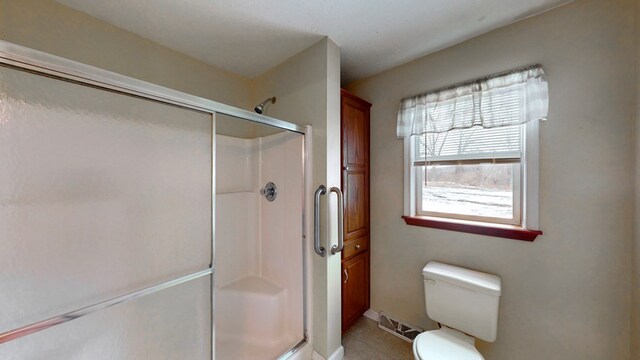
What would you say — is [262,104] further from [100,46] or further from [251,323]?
[251,323]

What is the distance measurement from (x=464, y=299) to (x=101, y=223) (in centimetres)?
205

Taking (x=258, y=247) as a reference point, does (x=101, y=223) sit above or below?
above

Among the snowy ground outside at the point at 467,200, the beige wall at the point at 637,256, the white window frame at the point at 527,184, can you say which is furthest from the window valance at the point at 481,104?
the snowy ground outside at the point at 467,200


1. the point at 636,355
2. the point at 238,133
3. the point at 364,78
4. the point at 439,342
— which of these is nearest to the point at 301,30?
the point at 364,78

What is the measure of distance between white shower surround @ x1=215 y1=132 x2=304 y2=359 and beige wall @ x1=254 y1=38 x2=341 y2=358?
147 mm

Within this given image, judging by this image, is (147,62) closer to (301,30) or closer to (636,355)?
(301,30)

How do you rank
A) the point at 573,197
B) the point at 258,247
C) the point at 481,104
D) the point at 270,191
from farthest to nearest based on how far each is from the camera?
1. the point at 258,247
2. the point at 270,191
3. the point at 481,104
4. the point at 573,197

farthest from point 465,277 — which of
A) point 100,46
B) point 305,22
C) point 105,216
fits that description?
point 100,46

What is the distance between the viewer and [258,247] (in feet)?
6.58

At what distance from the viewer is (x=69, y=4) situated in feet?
3.82

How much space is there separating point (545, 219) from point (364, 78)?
1704 millimetres

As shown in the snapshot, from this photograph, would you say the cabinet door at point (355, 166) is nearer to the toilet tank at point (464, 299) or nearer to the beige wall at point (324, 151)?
the beige wall at point (324, 151)

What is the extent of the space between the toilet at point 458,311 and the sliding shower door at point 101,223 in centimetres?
134

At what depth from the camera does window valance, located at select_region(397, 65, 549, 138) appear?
1.21 m
